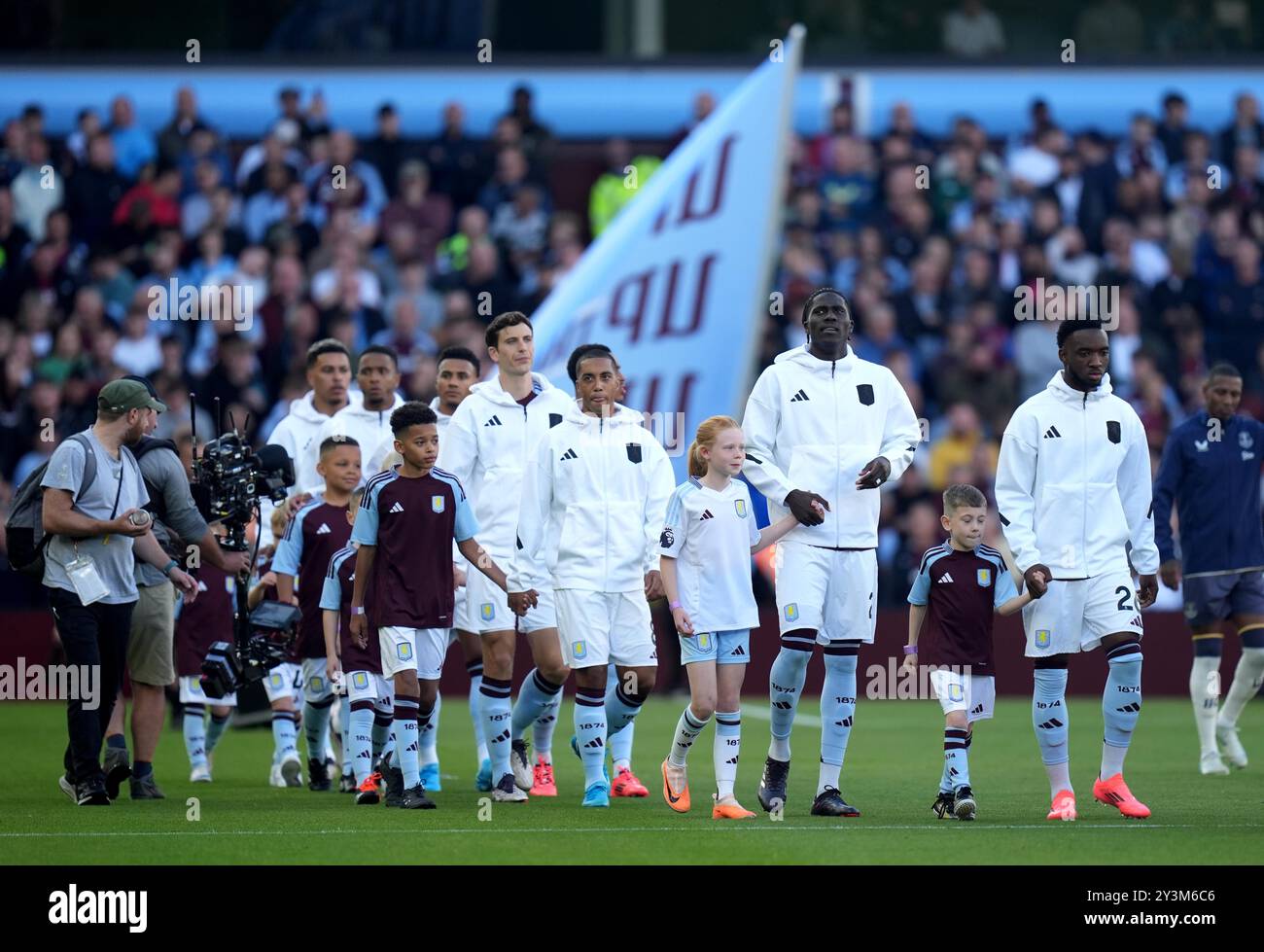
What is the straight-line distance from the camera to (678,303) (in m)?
18.7

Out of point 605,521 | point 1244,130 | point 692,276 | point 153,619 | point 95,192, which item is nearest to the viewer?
point 605,521

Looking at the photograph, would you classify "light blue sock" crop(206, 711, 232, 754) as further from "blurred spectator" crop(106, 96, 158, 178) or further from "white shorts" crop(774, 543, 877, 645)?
"blurred spectator" crop(106, 96, 158, 178)

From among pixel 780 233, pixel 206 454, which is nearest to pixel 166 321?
pixel 780 233

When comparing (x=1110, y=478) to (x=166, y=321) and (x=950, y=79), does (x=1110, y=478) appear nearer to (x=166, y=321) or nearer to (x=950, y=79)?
(x=166, y=321)

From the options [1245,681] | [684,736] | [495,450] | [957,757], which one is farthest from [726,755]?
[1245,681]

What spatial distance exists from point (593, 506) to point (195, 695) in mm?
3880

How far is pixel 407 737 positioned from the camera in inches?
483

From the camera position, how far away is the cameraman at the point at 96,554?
40.8ft

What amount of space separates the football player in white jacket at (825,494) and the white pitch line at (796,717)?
291 inches

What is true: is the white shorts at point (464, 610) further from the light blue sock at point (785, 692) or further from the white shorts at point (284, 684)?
the light blue sock at point (785, 692)

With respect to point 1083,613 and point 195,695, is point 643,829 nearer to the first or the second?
point 1083,613

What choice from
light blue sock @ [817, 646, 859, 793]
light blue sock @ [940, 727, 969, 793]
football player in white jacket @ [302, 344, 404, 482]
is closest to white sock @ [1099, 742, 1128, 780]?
light blue sock @ [940, 727, 969, 793]

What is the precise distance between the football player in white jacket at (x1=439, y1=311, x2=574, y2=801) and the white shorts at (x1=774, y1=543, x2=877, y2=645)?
6.52 ft

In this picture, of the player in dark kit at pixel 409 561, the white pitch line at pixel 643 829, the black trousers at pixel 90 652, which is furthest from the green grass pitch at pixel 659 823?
the player in dark kit at pixel 409 561
